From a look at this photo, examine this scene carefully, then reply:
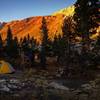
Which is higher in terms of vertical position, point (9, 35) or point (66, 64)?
point (9, 35)

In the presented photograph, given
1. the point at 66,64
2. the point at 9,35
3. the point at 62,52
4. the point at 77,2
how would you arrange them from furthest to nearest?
the point at 9,35 < the point at 62,52 < the point at 77,2 < the point at 66,64

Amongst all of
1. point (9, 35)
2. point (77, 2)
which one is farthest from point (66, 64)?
point (9, 35)

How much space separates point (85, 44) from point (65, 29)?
17736 millimetres

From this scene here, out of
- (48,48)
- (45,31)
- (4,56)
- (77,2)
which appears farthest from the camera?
(45,31)

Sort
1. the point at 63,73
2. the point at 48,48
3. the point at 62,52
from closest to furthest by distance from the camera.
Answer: the point at 63,73, the point at 62,52, the point at 48,48

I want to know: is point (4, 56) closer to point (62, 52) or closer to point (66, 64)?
point (62, 52)

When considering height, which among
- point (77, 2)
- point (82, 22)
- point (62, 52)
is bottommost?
point (62, 52)

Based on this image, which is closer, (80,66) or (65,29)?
(80,66)

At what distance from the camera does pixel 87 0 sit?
40281 millimetres

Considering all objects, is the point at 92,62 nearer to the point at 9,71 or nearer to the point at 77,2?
the point at 77,2

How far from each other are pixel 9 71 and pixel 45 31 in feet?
147

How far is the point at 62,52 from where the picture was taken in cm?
5016

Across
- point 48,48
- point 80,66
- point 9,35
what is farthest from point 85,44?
point 9,35

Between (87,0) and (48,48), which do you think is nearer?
(87,0)
